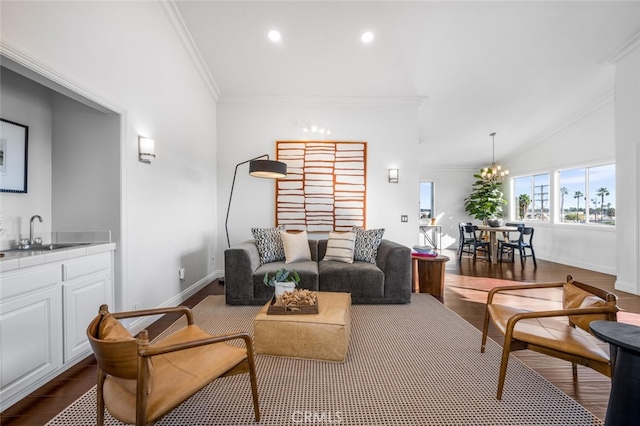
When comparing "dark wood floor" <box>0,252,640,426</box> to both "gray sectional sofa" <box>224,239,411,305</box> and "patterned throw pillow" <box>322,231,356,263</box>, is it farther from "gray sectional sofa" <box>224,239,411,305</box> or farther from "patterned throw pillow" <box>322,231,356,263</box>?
"patterned throw pillow" <box>322,231,356,263</box>

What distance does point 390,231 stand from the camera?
4.83 metres

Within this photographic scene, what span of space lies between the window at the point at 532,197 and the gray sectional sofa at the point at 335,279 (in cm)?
564

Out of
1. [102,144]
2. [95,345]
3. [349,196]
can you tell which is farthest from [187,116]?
[95,345]

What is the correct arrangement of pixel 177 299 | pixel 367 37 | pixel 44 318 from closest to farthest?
pixel 44 318 → pixel 177 299 → pixel 367 37

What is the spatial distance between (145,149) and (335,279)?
244 cm

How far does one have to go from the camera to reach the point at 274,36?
11.8ft

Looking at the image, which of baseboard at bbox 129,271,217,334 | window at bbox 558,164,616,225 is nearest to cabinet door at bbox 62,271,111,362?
baseboard at bbox 129,271,217,334

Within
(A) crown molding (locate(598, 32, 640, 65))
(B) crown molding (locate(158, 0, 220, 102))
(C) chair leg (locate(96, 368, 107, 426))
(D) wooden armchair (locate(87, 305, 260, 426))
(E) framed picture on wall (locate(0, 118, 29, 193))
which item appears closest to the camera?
(D) wooden armchair (locate(87, 305, 260, 426))

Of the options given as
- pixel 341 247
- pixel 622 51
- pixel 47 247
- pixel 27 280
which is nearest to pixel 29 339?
pixel 27 280

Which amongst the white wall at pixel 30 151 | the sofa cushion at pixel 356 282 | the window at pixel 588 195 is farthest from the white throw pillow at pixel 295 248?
the window at pixel 588 195

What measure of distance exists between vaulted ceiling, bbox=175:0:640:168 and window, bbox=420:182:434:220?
396 centimetres

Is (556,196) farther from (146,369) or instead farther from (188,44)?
(146,369)

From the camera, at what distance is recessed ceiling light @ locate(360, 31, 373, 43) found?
352cm

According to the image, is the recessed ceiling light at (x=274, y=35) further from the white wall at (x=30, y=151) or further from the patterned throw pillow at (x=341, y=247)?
the patterned throw pillow at (x=341, y=247)
